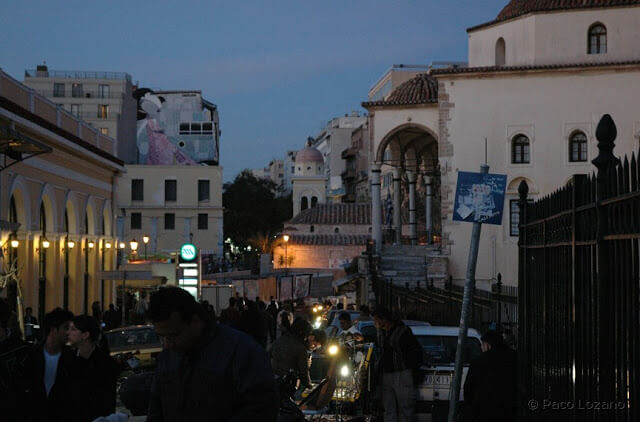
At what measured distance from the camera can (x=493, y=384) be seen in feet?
31.8

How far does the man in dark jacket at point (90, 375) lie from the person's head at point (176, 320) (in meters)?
2.65

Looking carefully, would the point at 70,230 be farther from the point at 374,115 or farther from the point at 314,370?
the point at 314,370

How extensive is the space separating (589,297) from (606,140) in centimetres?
102

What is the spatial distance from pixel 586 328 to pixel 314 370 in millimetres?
7843

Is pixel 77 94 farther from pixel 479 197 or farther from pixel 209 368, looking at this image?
pixel 209 368

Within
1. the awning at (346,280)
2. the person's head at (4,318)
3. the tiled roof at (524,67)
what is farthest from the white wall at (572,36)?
the person's head at (4,318)

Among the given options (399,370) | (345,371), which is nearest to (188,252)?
(345,371)

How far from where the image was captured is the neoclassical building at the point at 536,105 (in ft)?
146

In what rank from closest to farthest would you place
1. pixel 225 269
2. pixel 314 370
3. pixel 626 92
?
pixel 314 370 < pixel 626 92 < pixel 225 269

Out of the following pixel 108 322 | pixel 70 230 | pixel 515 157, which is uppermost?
pixel 515 157

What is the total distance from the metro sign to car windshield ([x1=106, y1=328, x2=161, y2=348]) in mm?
4614

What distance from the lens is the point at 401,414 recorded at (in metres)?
11.9

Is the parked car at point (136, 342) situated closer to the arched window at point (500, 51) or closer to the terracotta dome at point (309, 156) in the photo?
the arched window at point (500, 51)

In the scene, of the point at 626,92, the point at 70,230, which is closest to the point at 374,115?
the point at 626,92
